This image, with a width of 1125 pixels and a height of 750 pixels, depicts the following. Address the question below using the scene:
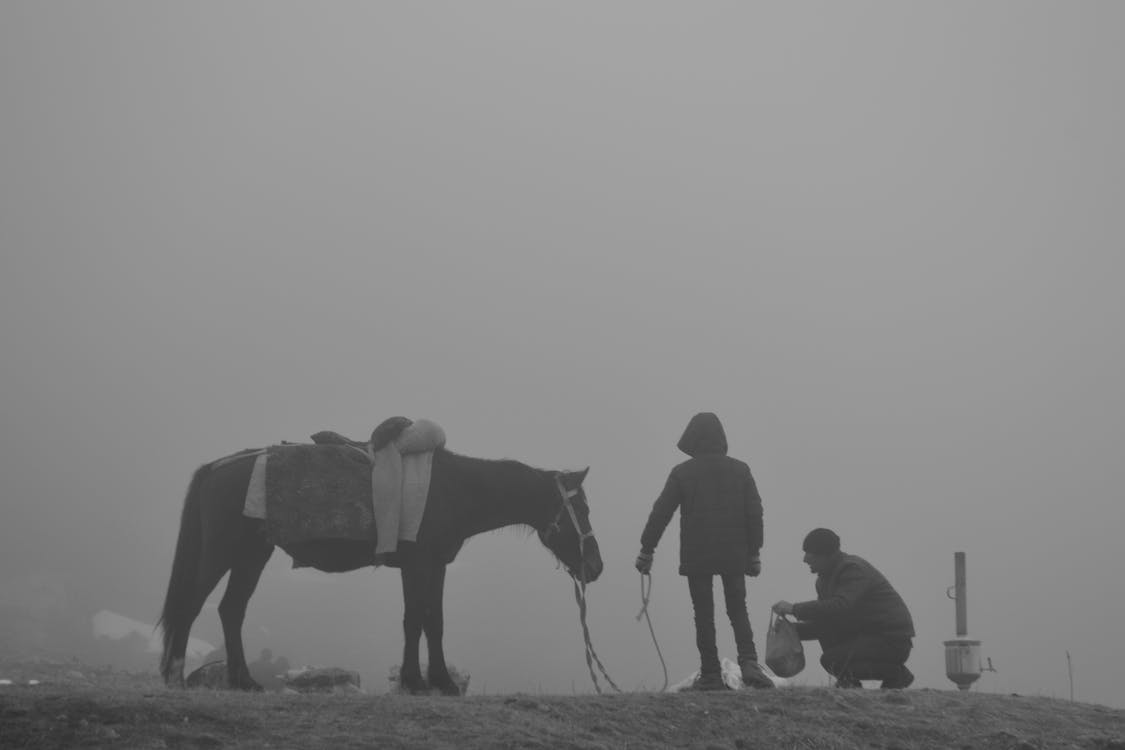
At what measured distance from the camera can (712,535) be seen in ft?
34.5

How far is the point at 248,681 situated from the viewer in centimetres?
1119

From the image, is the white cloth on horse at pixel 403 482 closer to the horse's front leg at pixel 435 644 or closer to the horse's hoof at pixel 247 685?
the horse's front leg at pixel 435 644

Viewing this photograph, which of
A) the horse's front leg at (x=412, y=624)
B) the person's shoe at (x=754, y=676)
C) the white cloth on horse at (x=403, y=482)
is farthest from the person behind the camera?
the white cloth on horse at (x=403, y=482)

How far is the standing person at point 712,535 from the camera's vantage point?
10.4 m

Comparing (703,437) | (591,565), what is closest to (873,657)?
(703,437)

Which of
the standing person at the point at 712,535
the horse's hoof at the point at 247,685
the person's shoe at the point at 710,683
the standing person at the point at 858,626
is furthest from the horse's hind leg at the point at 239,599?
the standing person at the point at 858,626

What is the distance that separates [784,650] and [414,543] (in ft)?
13.0

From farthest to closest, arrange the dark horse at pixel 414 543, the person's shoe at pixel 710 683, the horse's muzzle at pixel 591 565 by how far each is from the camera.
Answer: the horse's muzzle at pixel 591 565 → the dark horse at pixel 414 543 → the person's shoe at pixel 710 683

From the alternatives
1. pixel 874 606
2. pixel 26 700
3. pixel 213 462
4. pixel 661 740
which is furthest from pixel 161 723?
pixel 874 606

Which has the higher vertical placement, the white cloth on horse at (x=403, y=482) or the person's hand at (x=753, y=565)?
the white cloth on horse at (x=403, y=482)

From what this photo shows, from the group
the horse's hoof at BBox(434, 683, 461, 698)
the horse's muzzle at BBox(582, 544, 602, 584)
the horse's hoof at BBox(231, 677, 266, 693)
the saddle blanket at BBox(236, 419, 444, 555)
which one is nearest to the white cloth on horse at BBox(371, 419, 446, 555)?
the saddle blanket at BBox(236, 419, 444, 555)

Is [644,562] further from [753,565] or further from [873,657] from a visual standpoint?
A: [873,657]

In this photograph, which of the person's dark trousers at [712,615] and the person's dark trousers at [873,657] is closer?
the person's dark trousers at [712,615]

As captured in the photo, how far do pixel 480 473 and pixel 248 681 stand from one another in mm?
3245
